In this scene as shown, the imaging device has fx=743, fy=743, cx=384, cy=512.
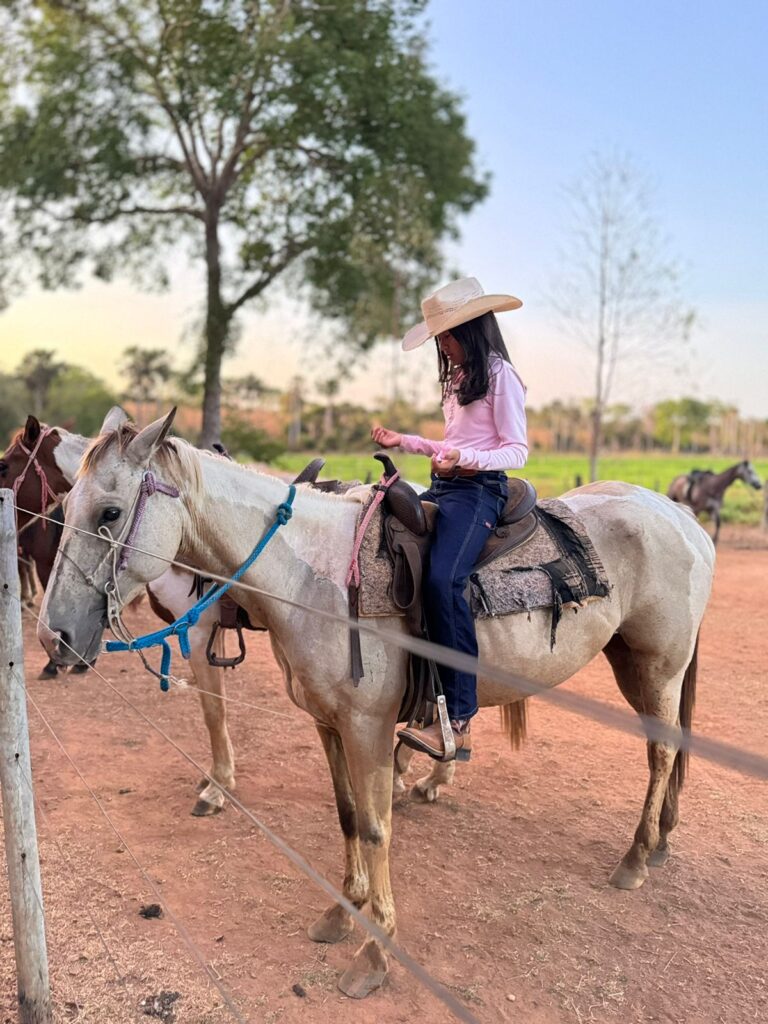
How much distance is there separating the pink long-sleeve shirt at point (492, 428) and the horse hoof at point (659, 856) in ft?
7.19

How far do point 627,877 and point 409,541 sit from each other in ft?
6.62

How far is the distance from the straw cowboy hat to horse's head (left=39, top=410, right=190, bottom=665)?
46.3 inches

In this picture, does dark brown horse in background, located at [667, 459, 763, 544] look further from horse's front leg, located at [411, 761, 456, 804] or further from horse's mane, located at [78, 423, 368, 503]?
horse's mane, located at [78, 423, 368, 503]

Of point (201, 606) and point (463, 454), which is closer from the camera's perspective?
point (201, 606)

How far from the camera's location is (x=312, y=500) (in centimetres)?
293

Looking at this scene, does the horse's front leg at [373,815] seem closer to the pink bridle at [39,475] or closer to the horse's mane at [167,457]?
the horse's mane at [167,457]

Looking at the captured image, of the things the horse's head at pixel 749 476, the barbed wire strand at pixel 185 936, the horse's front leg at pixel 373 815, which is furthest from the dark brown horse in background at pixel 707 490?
the barbed wire strand at pixel 185 936

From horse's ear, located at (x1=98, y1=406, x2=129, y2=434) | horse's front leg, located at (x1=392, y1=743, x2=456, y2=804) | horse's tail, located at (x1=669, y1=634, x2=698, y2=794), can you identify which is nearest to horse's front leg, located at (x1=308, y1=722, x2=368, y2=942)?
horse's front leg, located at (x1=392, y1=743, x2=456, y2=804)

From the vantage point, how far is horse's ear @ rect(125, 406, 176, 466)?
8.07ft

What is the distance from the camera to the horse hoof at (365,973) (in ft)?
9.00

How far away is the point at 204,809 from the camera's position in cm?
411

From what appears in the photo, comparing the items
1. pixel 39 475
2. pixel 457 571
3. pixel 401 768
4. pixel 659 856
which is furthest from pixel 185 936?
pixel 39 475

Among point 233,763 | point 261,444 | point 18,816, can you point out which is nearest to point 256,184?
point 261,444

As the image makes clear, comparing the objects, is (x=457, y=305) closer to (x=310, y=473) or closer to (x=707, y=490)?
(x=310, y=473)
